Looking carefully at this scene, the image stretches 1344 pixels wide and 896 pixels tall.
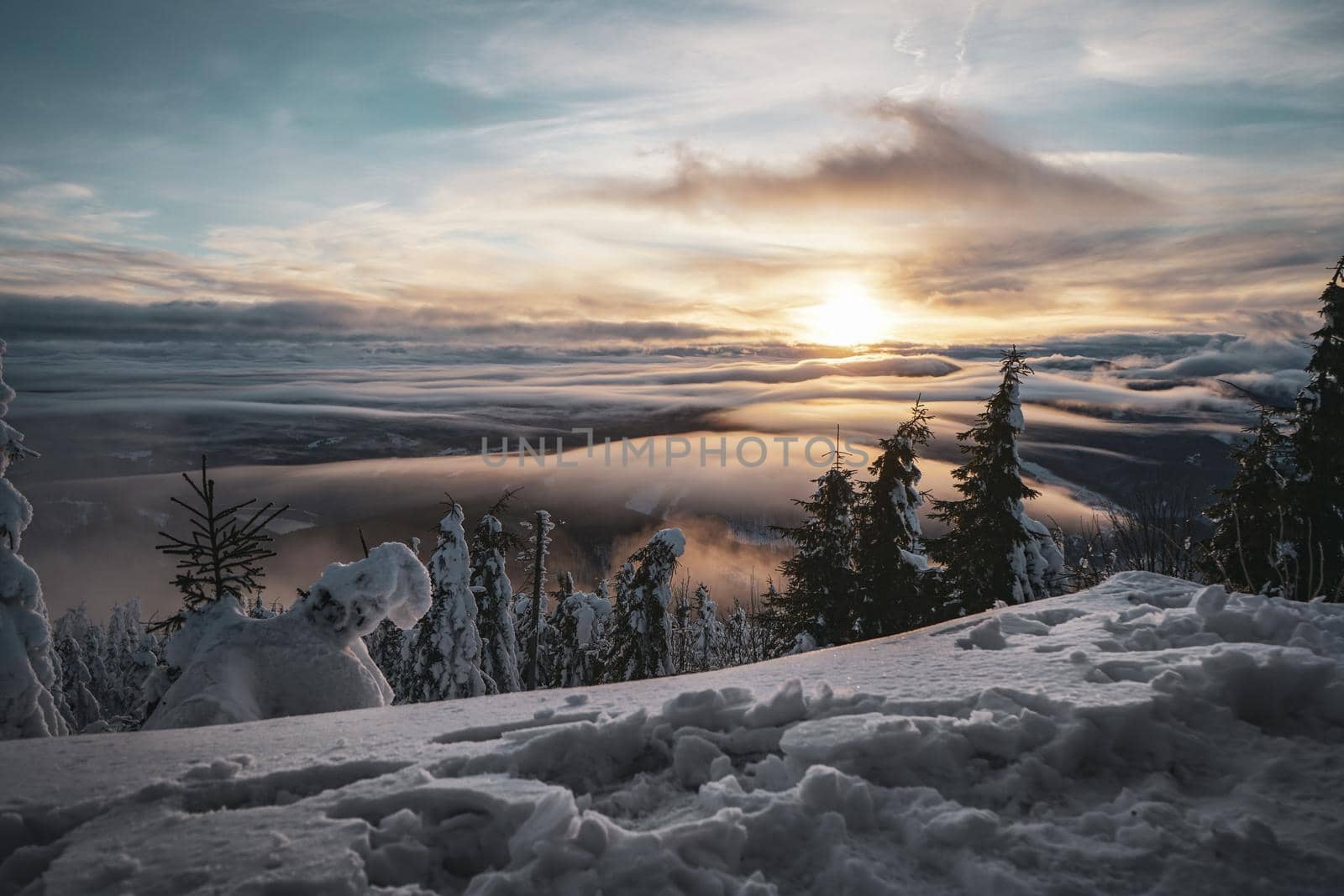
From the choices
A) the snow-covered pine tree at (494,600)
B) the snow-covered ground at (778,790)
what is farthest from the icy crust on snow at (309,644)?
the snow-covered pine tree at (494,600)

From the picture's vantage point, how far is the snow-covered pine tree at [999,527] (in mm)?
18812

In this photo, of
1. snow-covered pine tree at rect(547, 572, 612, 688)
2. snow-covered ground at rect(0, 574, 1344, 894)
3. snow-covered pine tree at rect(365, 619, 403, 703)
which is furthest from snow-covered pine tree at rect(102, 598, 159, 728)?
snow-covered ground at rect(0, 574, 1344, 894)

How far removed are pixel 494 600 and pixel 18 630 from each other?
20.3 metres

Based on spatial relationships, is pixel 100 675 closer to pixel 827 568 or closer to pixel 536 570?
pixel 536 570

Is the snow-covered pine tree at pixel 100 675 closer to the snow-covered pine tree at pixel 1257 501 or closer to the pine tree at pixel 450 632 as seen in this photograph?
the pine tree at pixel 450 632

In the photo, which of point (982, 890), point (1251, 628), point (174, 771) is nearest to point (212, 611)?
point (174, 771)

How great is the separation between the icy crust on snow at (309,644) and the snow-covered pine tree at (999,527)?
15.5 meters

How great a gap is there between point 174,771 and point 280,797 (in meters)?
0.59

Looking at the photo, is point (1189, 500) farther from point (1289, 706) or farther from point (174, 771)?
point (174, 771)

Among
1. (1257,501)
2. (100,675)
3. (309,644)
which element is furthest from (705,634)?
(309,644)

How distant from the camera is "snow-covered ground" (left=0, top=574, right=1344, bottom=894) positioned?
8.14 ft

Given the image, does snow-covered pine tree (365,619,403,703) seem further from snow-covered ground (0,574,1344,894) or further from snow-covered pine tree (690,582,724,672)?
snow-covered ground (0,574,1344,894)

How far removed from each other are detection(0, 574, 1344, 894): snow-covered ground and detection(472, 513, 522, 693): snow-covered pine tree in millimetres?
27019

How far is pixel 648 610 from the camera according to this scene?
1116 inches
